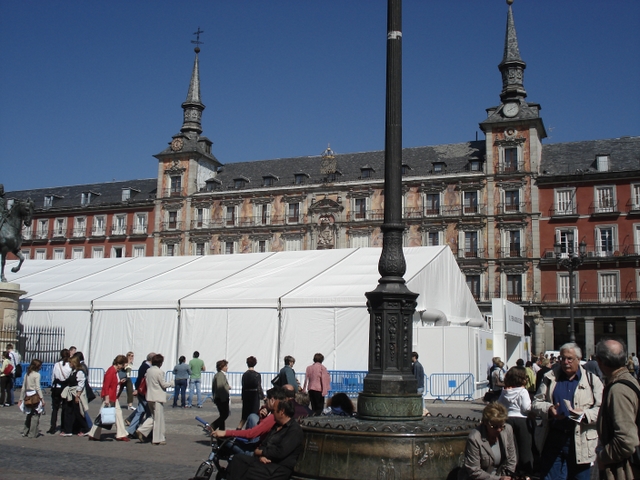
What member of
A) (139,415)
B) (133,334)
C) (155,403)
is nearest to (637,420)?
(155,403)

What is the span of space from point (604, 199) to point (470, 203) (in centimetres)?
890

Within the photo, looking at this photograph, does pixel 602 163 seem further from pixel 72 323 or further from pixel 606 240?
pixel 72 323

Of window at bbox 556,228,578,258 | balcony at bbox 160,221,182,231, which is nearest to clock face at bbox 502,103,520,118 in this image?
window at bbox 556,228,578,258

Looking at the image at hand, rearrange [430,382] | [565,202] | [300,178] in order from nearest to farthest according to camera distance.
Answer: [430,382] < [565,202] < [300,178]

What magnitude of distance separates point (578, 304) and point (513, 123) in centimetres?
1353

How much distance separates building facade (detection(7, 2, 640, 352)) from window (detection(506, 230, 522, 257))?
2.7 inches

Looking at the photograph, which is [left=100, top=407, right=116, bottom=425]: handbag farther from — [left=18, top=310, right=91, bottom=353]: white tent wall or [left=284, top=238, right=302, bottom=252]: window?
[left=284, top=238, right=302, bottom=252]: window

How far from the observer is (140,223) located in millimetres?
56500

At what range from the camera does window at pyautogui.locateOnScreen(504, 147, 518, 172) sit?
46.2m

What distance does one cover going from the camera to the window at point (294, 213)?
5131 cm

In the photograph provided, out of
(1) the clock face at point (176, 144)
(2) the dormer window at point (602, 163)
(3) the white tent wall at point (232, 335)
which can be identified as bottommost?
(3) the white tent wall at point (232, 335)

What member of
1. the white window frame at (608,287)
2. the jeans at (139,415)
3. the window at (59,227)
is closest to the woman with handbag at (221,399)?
the jeans at (139,415)

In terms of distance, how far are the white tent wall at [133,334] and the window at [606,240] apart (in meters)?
33.1

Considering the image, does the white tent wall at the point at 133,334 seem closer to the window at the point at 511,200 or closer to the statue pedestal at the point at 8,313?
the statue pedestal at the point at 8,313
